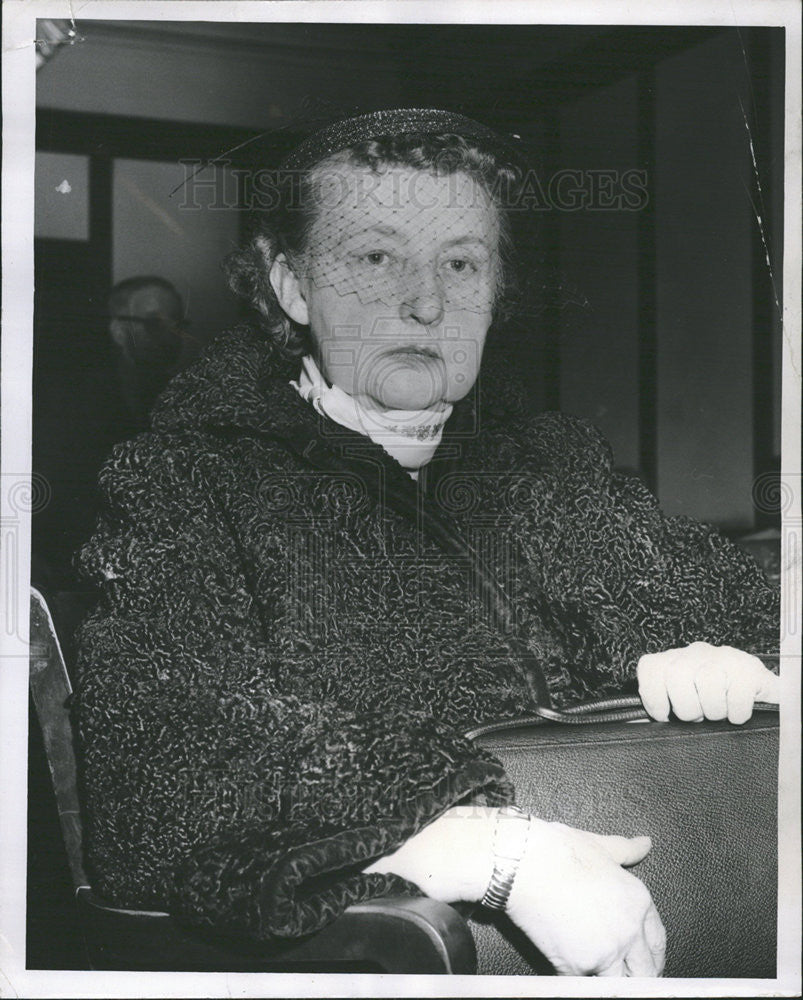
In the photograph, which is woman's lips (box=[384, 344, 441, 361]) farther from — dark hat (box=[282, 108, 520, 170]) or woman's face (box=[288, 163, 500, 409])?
dark hat (box=[282, 108, 520, 170])

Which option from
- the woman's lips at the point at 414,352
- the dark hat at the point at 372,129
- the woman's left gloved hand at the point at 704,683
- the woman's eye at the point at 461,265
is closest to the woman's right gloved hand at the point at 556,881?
the woman's left gloved hand at the point at 704,683

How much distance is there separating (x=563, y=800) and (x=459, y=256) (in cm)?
77

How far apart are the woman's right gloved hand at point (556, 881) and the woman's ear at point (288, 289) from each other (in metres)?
0.72

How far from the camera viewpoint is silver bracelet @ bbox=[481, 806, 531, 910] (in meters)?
1.29

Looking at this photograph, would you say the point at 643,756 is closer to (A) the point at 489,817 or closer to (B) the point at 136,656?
(A) the point at 489,817

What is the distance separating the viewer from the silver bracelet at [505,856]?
1.29 metres

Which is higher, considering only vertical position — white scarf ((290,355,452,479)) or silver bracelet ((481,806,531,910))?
white scarf ((290,355,452,479))

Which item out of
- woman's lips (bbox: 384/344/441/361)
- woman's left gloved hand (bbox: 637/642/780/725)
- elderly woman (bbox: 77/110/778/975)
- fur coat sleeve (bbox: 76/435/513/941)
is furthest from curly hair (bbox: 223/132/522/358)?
woman's left gloved hand (bbox: 637/642/780/725)

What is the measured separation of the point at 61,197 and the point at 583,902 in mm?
1222

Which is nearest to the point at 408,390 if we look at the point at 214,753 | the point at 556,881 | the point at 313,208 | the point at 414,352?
the point at 414,352

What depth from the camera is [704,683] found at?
1.42 meters

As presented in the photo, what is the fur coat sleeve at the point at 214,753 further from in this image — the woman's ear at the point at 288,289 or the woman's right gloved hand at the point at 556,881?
the woman's ear at the point at 288,289

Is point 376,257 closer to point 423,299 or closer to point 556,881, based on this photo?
point 423,299

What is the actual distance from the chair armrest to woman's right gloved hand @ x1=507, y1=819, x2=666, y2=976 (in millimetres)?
100
